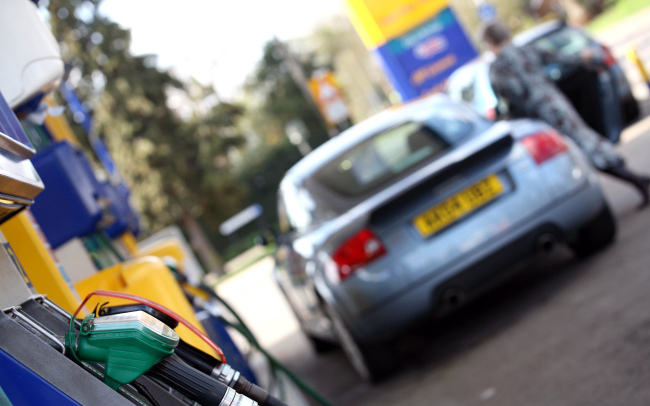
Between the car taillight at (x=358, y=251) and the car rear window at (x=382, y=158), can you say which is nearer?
the car taillight at (x=358, y=251)

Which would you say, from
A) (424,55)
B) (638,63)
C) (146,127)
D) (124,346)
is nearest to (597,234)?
(124,346)

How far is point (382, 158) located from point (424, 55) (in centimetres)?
1479

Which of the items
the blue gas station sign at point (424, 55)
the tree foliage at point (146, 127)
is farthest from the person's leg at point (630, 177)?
the tree foliage at point (146, 127)

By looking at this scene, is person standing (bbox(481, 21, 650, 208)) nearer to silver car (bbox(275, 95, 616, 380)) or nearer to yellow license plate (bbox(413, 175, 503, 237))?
silver car (bbox(275, 95, 616, 380))

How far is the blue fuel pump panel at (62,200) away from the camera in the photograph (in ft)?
15.7

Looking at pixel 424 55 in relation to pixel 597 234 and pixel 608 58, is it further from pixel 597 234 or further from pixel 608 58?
pixel 597 234

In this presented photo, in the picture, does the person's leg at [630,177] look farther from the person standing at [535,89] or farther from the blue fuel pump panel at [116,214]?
the blue fuel pump panel at [116,214]

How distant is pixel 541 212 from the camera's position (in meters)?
5.58

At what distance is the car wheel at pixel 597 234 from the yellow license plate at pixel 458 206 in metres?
1.06

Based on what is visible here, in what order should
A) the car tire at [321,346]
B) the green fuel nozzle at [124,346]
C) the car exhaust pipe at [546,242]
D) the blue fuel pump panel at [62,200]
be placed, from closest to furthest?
the green fuel nozzle at [124,346], the blue fuel pump panel at [62,200], the car exhaust pipe at [546,242], the car tire at [321,346]

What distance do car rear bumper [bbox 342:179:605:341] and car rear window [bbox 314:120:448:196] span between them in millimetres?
866

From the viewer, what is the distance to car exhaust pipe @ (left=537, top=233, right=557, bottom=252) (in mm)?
5586

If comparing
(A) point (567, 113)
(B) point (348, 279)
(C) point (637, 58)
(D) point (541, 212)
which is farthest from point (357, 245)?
(C) point (637, 58)

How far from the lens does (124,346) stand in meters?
2.11
